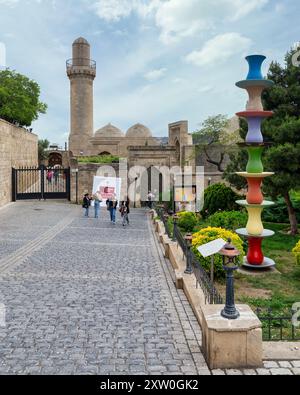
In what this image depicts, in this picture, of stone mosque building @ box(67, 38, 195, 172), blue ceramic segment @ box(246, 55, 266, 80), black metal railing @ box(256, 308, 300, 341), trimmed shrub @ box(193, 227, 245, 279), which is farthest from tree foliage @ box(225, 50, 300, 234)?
stone mosque building @ box(67, 38, 195, 172)

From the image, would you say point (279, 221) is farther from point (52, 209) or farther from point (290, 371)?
point (290, 371)

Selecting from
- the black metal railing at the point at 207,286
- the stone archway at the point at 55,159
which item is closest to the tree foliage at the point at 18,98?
the stone archway at the point at 55,159

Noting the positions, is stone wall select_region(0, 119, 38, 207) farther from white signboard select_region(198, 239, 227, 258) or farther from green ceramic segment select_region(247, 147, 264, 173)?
white signboard select_region(198, 239, 227, 258)

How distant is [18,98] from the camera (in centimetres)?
3581

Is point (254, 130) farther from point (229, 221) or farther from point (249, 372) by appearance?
point (249, 372)

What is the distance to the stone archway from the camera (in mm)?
55875

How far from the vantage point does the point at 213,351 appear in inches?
205

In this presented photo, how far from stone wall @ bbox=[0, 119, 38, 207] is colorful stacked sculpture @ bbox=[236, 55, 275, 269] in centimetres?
1901

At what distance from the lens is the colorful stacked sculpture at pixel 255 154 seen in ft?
37.1

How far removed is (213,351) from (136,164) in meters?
29.1

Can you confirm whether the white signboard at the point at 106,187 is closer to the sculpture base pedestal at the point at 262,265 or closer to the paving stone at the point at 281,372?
the sculpture base pedestal at the point at 262,265

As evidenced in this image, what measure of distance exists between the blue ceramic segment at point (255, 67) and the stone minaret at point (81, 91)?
36.5 metres

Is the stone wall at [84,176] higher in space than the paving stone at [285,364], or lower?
higher
